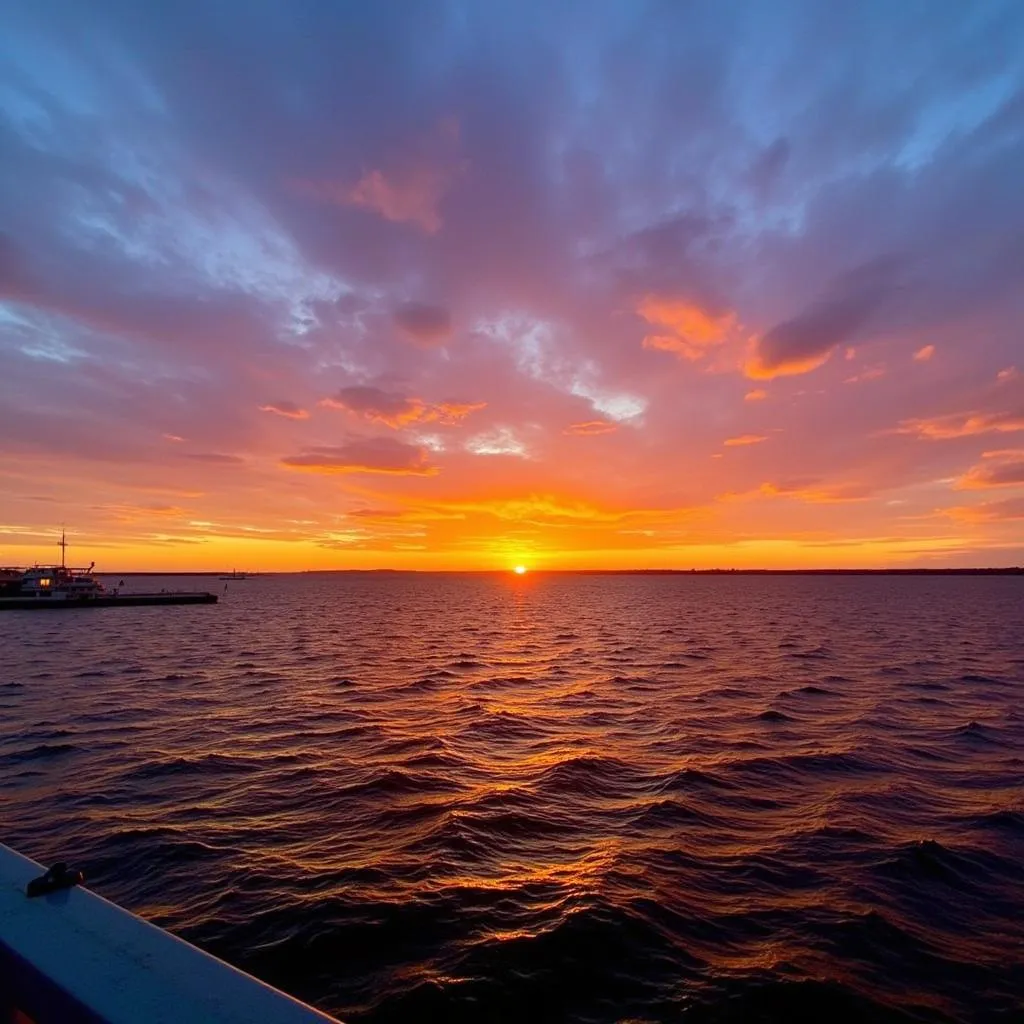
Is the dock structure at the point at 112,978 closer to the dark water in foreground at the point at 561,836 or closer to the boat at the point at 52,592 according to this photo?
the dark water in foreground at the point at 561,836

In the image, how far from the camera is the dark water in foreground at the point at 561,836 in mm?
9867

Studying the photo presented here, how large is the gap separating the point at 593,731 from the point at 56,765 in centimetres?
1915

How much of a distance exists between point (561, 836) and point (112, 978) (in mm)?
14144

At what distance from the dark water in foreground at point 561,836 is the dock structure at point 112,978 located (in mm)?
7791

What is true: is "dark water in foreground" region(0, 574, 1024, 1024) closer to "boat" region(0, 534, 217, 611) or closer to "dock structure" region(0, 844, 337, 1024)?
"dock structure" region(0, 844, 337, 1024)

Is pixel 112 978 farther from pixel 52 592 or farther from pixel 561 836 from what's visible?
pixel 52 592

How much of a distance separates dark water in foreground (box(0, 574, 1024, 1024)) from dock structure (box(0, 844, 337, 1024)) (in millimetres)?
7791

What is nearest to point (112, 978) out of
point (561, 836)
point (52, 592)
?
point (561, 836)

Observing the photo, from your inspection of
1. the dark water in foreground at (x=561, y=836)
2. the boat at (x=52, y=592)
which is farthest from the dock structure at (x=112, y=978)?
the boat at (x=52, y=592)

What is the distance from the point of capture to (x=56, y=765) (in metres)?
20.5

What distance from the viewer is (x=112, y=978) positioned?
8.89ft

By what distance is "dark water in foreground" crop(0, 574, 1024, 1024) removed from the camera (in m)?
9.87

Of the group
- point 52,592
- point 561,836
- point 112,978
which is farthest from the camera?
point 52,592

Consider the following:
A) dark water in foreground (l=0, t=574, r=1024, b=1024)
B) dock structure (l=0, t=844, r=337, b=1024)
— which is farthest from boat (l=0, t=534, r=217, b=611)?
dock structure (l=0, t=844, r=337, b=1024)
